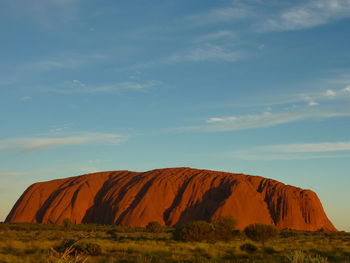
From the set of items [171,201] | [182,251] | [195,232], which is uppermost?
[171,201]

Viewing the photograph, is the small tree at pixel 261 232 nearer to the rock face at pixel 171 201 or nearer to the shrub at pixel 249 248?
the shrub at pixel 249 248

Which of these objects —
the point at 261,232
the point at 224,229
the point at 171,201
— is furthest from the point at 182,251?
the point at 171,201

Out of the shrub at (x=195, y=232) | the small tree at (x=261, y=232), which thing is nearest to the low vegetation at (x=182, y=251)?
the shrub at (x=195, y=232)

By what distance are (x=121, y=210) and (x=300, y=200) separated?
37.3 m

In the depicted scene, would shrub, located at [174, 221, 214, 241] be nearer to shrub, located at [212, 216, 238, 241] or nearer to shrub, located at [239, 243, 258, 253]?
shrub, located at [212, 216, 238, 241]

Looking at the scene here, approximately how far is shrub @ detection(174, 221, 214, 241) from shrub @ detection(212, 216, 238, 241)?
2.22ft

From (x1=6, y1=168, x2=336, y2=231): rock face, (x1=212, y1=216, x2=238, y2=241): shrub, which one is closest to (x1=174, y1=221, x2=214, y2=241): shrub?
(x1=212, y1=216, x2=238, y2=241): shrub

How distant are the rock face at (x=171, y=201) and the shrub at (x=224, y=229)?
3497 cm

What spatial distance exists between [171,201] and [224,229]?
1721 inches

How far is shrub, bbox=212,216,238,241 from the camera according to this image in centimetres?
3338

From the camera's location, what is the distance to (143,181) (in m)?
81.6

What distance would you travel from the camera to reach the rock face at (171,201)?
237 feet

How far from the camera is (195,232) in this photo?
31359mm

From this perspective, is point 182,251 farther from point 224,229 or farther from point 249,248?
point 224,229
